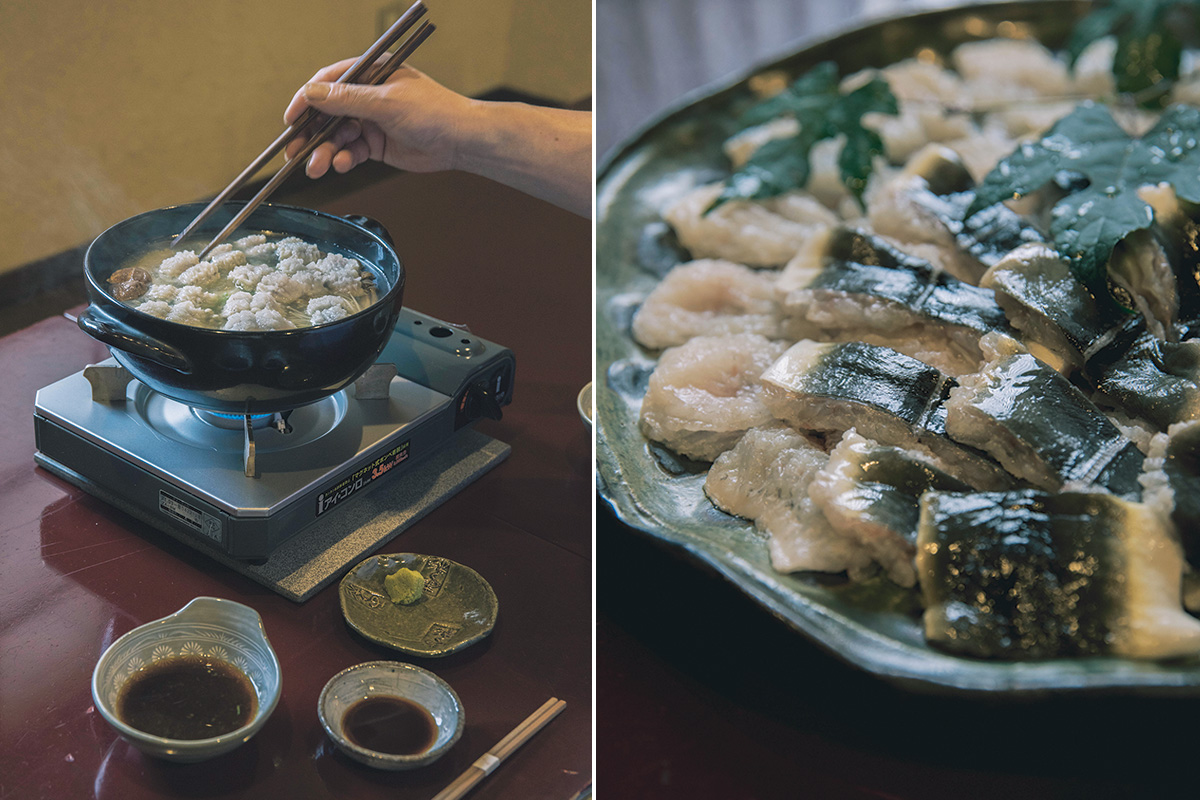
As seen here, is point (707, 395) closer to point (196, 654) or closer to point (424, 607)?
point (424, 607)

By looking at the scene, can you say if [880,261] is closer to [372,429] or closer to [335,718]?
[372,429]

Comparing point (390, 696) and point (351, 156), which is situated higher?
point (351, 156)

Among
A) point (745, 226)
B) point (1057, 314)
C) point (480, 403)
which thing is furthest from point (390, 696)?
point (745, 226)

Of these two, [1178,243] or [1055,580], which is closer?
[1055,580]

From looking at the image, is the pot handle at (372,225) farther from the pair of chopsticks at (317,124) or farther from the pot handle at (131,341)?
the pot handle at (131,341)

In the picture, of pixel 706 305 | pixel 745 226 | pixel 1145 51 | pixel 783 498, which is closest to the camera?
pixel 783 498

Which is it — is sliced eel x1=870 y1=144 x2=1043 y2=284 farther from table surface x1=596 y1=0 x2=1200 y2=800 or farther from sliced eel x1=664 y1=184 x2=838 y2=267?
table surface x1=596 y1=0 x2=1200 y2=800
